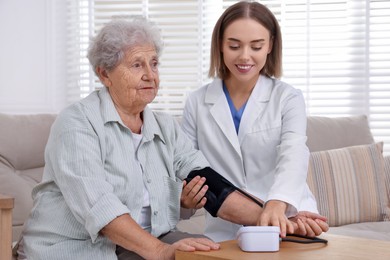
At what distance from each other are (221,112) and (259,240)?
0.69m

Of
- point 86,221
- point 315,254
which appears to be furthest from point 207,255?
point 86,221

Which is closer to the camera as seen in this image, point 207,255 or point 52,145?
point 207,255

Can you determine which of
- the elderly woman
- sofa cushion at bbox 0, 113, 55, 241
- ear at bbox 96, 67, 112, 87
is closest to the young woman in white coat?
the elderly woman

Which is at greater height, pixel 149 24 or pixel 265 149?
pixel 149 24

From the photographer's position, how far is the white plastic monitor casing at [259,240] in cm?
165

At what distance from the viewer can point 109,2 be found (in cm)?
417

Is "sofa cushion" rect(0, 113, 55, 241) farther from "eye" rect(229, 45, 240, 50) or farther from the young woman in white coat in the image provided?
"eye" rect(229, 45, 240, 50)

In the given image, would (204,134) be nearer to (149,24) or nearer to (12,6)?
(149,24)

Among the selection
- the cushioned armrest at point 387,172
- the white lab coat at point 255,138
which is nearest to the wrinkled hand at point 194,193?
the white lab coat at point 255,138

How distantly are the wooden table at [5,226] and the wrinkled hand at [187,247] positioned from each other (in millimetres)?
465

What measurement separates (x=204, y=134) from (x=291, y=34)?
1.90m

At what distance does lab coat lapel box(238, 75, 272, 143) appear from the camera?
7.29 ft

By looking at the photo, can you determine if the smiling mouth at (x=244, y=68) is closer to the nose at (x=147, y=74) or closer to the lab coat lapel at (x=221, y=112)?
the lab coat lapel at (x=221, y=112)

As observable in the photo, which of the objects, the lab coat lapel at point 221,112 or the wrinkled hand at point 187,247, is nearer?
the wrinkled hand at point 187,247
